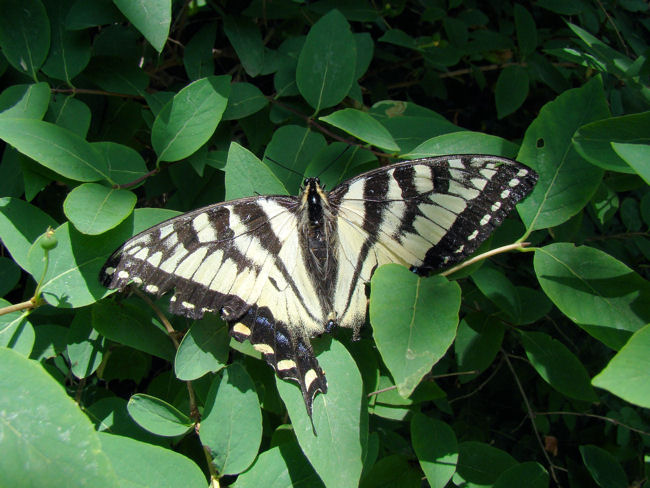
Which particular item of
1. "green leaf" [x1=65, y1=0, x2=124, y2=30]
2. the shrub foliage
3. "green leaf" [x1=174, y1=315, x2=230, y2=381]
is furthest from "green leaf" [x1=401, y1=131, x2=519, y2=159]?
"green leaf" [x1=65, y1=0, x2=124, y2=30]

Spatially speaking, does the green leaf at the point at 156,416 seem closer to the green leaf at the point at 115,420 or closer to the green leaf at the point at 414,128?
the green leaf at the point at 115,420

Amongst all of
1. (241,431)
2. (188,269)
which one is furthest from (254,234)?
(241,431)

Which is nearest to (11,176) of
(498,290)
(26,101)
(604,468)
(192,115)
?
(26,101)

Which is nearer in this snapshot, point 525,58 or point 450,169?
point 450,169

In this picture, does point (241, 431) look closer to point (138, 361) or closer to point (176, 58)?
point (138, 361)

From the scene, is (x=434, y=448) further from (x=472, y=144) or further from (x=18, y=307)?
(x=18, y=307)

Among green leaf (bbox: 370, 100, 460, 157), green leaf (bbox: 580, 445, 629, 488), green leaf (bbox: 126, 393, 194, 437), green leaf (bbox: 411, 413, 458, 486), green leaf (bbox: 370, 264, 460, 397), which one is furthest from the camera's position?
green leaf (bbox: 580, 445, 629, 488)

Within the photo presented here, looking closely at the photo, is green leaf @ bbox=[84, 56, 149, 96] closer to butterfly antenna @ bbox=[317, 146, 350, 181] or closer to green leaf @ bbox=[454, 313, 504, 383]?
butterfly antenna @ bbox=[317, 146, 350, 181]

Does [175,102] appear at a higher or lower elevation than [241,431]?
higher
